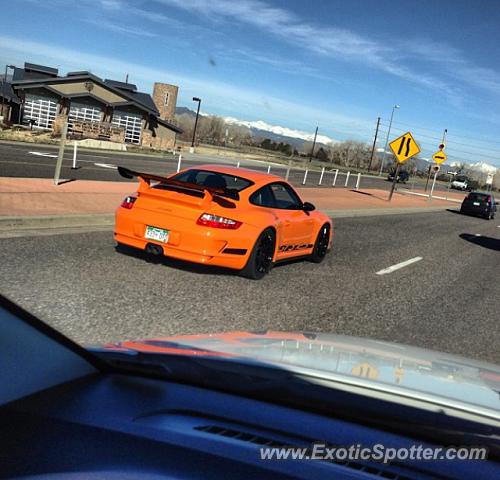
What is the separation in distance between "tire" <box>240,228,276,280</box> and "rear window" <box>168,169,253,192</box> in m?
0.75

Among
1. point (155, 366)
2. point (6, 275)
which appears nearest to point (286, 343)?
point (155, 366)

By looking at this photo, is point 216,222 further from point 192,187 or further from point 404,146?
point 404,146

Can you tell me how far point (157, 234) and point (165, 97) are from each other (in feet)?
214

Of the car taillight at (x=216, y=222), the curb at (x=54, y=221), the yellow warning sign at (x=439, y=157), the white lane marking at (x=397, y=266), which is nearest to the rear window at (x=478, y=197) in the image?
the yellow warning sign at (x=439, y=157)

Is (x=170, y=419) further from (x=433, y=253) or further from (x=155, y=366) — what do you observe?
(x=433, y=253)

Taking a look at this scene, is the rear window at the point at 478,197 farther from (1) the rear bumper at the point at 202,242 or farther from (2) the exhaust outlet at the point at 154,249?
(2) the exhaust outlet at the point at 154,249

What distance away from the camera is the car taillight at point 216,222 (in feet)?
22.8

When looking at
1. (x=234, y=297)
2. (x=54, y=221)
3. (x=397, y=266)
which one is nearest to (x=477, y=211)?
(x=397, y=266)

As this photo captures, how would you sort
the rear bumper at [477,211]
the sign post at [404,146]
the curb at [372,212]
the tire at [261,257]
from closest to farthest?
1. the tire at [261,257]
2. the curb at [372,212]
3. the sign post at [404,146]
4. the rear bumper at [477,211]

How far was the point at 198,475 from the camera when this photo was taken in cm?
141

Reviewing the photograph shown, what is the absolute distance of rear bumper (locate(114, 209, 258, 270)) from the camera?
6.91 meters

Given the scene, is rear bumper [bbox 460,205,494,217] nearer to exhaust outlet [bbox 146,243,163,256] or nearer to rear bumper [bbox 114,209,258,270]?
rear bumper [bbox 114,209,258,270]

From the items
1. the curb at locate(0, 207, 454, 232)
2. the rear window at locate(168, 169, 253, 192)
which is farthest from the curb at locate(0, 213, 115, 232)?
the rear window at locate(168, 169, 253, 192)

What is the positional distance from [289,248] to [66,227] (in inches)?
155
